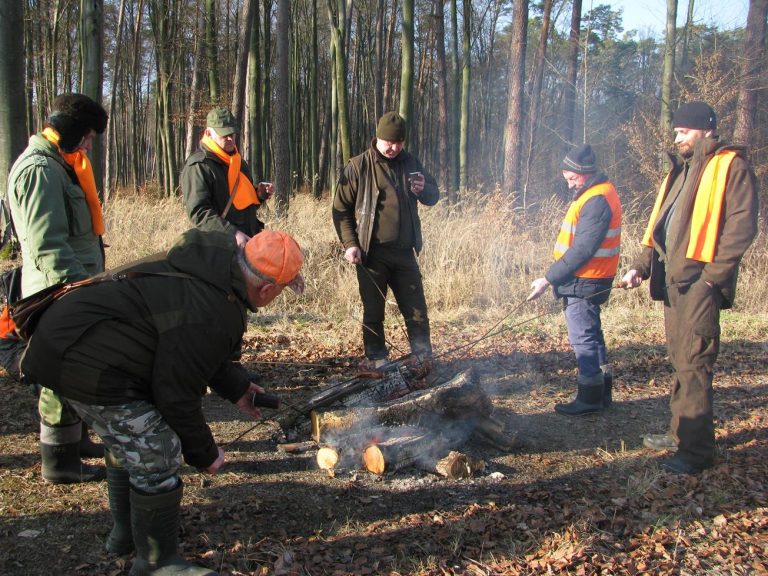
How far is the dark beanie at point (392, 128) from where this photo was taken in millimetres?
4926

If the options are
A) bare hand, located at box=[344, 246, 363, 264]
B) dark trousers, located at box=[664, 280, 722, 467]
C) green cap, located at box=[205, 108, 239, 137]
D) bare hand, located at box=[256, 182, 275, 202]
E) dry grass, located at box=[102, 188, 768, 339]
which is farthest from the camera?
dry grass, located at box=[102, 188, 768, 339]

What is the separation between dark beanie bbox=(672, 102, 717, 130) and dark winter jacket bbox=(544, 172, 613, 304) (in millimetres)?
824

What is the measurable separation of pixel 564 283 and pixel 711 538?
2.06 metres

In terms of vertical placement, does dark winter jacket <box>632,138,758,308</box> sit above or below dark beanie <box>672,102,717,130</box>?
below

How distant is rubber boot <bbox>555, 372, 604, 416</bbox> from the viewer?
4.75 meters

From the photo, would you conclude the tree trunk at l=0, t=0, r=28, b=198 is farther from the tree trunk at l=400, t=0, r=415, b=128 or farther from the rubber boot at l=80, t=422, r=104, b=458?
the tree trunk at l=400, t=0, r=415, b=128

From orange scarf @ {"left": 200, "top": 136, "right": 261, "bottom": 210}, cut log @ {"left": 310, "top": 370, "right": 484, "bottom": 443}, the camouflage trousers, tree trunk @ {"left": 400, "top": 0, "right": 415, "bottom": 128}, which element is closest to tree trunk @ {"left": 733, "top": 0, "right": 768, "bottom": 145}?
tree trunk @ {"left": 400, "top": 0, "right": 415, "bottom": 128}

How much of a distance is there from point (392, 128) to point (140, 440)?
10.9 feet

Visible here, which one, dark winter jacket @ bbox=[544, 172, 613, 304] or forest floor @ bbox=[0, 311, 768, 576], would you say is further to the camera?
dark winter jacket @ bbox=[544, 172, 613, 304]

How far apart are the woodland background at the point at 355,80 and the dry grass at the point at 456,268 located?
3.71 ft

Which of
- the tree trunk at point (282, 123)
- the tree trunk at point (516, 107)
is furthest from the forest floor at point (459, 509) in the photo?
the tree trunk at point (516, 107)

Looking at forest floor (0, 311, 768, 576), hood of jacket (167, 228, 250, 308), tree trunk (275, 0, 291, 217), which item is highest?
tree trunk (275, 0, 291, 217)

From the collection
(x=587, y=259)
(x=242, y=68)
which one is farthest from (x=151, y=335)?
(x=242, y=68)

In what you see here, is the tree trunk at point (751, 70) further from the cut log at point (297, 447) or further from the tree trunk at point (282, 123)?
the cut log at point (297, 447)
